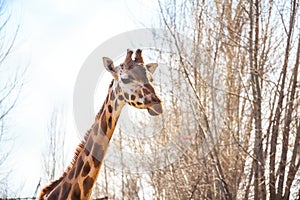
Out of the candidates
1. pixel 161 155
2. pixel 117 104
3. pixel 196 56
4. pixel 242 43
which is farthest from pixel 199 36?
pixel 117 104

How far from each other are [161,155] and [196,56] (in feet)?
4.64

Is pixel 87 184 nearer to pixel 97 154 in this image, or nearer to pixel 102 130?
pixel 97 154

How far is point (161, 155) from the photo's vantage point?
6070mm

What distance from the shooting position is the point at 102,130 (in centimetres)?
285

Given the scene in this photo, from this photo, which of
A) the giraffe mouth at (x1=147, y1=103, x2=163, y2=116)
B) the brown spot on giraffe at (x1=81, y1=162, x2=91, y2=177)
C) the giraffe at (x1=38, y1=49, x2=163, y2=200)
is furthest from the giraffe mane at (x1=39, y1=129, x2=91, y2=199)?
the giraffe mouth at (x1=147, y1=103, x2=163, y2=116)

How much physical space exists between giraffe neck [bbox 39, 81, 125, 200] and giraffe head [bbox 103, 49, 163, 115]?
0.07 meters

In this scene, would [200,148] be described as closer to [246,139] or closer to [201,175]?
[201,175]

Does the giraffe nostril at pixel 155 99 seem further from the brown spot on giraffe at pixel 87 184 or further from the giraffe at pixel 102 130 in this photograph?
the brown spot on giraffe at pixel 87 184

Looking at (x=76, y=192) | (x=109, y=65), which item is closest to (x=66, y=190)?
(x=76, y=192)

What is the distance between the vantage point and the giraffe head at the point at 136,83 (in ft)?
8.24

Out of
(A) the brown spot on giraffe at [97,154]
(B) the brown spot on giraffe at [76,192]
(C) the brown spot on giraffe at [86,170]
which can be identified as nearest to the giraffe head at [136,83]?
(A) the brown spot on giraffe at [97,154]

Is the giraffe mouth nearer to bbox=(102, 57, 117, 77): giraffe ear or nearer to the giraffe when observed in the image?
the giraffe

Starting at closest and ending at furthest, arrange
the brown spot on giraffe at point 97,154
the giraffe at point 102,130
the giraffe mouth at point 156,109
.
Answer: the giraffe mouth at point 156,109 → the giraffe at point 102,130 → the brown spot on giraffe at point 97,154

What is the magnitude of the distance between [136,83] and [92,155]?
0.46m
